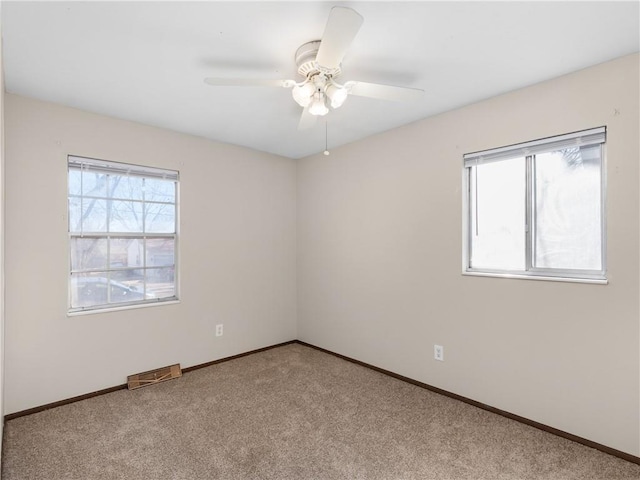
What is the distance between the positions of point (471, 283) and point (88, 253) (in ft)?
10.2

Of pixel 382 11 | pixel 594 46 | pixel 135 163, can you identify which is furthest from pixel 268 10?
pixel 135 163

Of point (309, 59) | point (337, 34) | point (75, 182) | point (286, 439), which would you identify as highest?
point (309, 59)

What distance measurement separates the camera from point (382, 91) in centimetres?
185

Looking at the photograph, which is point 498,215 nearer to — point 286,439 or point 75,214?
point 286,439

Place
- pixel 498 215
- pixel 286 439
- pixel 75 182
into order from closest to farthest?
pixel 286 439 → pixel 498 215 → pixel 75 182

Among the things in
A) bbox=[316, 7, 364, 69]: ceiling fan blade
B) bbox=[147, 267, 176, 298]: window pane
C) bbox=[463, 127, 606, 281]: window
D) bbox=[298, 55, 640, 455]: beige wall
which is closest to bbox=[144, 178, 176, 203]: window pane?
bbox=[147, 267, 176, 298]: window pane

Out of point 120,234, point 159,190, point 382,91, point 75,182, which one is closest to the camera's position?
point 382,91

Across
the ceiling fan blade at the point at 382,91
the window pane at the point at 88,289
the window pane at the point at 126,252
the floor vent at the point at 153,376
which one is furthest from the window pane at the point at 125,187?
the ceiling fan blade at the point at 382,91

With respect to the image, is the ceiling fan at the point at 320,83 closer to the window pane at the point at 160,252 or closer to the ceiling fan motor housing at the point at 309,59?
the ceiling fan motor housing at the point at 309,59

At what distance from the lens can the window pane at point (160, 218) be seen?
3.13 metres

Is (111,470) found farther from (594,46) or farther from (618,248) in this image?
(594,46)

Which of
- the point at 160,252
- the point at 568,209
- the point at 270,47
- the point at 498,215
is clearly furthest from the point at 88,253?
the point at 568,209

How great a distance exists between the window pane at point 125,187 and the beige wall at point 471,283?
1823 millimetres

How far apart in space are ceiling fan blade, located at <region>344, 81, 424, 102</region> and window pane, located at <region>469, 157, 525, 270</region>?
1112 mm
